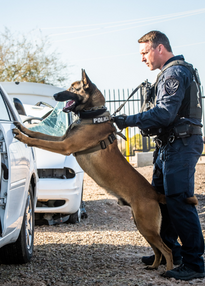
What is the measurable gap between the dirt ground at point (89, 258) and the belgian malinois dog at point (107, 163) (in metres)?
0.24

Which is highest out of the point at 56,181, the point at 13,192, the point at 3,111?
the point at 3,111

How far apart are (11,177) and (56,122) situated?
11.1 ft

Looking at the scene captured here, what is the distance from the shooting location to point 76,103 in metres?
3.73

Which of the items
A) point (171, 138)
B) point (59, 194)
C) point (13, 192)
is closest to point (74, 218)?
point (59, 194)

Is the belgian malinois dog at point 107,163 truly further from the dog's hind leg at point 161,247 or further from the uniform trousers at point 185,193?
the uniform trousers at point 185,193

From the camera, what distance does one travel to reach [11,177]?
2.66 meters

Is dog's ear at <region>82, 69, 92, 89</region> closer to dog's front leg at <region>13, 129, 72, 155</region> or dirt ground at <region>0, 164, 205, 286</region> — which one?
dog's front leg at <region>13, 129, 72, 155</region>

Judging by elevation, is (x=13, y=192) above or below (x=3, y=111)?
below

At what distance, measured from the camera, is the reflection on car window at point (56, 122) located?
5.84 meters

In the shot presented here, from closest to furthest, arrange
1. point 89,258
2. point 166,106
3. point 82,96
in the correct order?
point 166,106 < point 82,96 < point 89,258

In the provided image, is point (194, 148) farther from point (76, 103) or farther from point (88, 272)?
point (88, 272)

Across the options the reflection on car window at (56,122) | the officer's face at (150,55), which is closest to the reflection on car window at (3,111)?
the officer's face at (150,55)

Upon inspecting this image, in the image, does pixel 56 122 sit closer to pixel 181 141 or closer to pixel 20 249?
pixel 20 249

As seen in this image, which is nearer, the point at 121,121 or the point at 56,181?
the point at 121,121
